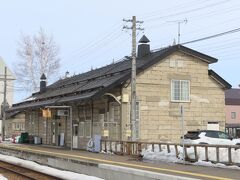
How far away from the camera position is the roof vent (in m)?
34.8

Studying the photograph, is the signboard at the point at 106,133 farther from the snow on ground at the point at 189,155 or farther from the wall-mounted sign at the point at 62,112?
the snow on ground at the point at 189,155

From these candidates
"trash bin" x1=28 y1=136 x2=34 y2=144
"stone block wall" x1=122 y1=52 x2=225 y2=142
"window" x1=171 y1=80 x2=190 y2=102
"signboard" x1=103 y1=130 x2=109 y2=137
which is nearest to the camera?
"signboard" x1=103 y1=130 x2=109 y2=137

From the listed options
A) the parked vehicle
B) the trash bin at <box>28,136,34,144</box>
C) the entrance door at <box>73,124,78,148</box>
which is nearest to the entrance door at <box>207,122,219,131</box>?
the parked vehicle

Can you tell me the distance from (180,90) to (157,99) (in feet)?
6.39

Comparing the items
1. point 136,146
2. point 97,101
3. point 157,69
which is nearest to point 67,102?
point 97,101

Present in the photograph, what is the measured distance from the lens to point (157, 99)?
30.7m

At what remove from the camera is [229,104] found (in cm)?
8231

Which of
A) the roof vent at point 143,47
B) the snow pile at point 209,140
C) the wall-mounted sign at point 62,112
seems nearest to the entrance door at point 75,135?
the wall-mounted sign at point 62,112

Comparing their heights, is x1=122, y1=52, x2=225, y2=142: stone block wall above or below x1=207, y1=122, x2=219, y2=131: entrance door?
above

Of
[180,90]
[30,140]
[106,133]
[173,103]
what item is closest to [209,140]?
[173,103]

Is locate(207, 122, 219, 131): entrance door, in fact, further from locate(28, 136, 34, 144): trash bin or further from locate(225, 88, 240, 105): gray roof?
locate(225, 88, 240, 105): gray roof

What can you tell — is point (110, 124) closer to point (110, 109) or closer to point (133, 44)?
point (110, 109)

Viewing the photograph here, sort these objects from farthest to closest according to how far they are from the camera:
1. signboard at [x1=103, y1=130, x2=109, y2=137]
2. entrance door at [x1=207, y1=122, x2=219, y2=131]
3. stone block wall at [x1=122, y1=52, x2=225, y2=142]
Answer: entrance door at [x1=207, y1=122, x2=219, y2=131], stone block wall at [x1=122, y1=52, x2=225, y2=142], signboard at [x1=103, y1=130, x2=109, y2=137]

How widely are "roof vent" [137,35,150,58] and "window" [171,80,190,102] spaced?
415cm
